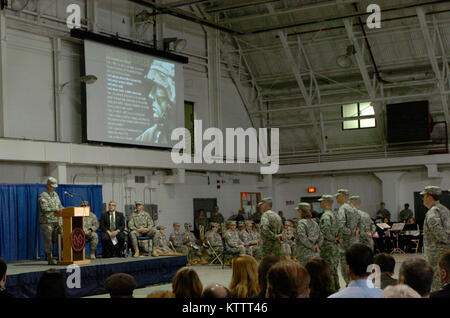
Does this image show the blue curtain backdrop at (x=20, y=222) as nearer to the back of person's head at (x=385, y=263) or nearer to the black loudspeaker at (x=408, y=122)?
the back of person's head at (x=385, y=263)

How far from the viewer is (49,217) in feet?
33.1

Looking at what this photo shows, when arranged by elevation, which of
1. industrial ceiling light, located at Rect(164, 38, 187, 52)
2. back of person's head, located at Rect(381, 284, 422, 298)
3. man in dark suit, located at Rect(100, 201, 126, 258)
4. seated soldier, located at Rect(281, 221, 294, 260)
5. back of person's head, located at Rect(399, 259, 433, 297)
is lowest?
seated soldier, located at Rect(281, 221, 294, 260)

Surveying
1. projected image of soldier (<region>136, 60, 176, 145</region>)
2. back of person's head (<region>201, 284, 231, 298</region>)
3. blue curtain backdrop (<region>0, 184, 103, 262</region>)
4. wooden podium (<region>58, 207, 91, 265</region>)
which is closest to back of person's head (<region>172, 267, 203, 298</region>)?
back of person's head (<region>201, 284, 231, 298</region>)

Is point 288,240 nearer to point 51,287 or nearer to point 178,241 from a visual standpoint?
point 178,241

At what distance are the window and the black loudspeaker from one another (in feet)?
3.81

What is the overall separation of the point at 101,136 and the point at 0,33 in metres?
3.14

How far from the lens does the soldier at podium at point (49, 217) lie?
9.98 m

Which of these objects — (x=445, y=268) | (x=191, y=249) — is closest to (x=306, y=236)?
(x=445, y=268)

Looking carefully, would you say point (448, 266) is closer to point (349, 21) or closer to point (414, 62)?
point (349, 21)

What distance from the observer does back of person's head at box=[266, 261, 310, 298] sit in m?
2.79

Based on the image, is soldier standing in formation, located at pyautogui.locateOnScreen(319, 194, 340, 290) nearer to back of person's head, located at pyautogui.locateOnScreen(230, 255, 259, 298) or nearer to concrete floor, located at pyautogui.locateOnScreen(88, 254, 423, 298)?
concrete floor, located at pyautogui.locateOnScreen(88, 254, 423, 298)

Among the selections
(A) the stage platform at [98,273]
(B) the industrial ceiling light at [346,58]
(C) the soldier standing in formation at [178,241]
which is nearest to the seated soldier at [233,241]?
(C) the soldier standing in formation at [178,241]

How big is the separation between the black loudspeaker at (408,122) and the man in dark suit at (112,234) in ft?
32.1
